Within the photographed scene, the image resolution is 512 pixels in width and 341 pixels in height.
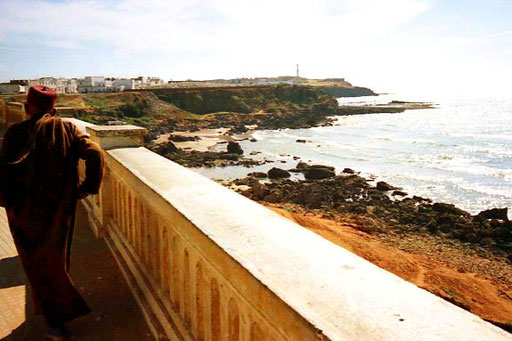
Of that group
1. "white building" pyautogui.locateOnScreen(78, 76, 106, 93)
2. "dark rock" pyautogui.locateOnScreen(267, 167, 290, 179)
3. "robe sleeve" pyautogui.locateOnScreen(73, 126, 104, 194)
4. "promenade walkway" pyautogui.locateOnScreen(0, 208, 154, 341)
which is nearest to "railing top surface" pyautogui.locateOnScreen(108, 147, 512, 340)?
"robe sleeve" pyautogui.locateOnScreen(73, 126, 104, 194)

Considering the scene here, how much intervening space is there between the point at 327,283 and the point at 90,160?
1.99 meters

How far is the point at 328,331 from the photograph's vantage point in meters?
1.43

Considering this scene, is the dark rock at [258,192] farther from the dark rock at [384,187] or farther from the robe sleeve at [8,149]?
the robe sleeve at [8,149]

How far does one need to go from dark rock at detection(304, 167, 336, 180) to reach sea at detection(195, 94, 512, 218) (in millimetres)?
3230

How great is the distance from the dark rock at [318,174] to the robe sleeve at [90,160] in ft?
90.1

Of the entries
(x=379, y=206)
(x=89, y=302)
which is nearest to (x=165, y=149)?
(x=379, y=206)

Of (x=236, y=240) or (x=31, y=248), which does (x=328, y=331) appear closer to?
(x=236, y=240)

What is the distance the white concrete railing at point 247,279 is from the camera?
1.52m

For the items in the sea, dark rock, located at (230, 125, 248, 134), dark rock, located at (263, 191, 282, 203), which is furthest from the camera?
dark rock, located at (230, 125, 248, 134)

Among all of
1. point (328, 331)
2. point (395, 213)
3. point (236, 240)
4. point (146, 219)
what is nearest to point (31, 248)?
point (146, 219)

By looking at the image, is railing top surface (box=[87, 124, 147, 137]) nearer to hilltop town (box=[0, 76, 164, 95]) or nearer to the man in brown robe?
the man in brown robe

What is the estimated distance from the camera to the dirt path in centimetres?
1150

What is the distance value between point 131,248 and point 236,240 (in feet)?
6.53

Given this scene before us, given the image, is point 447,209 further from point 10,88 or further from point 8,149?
point 10,88
